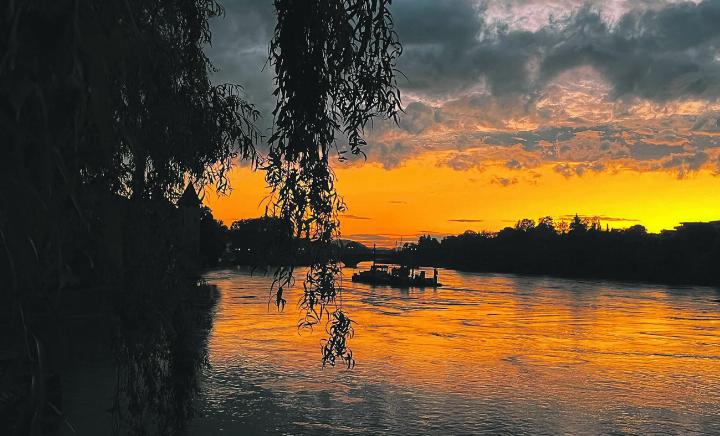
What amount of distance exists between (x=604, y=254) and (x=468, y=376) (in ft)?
245

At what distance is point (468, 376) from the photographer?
23.3 meters

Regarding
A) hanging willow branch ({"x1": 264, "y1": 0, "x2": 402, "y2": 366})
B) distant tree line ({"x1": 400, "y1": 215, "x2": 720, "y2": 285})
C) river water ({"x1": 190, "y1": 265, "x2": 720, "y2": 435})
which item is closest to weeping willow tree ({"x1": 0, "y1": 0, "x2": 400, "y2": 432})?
hanging willow branch ({"x1": 264, "y1": 0, "x2": 402, "y2": 366})

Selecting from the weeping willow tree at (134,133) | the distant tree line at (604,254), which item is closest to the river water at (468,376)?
the weeping willow tree at (134,133)

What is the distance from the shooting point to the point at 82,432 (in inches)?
578

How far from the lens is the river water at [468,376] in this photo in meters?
17.5

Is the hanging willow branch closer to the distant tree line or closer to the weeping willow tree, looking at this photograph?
the weeping willow tree

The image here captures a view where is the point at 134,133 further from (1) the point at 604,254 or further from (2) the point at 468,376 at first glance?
(1) the point at 604,254

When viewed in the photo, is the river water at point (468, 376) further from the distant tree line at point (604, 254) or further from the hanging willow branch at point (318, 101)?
the distant tree line at point (604, 254)

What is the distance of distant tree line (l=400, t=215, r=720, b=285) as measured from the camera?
82125 mm

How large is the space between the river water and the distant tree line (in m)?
40.7

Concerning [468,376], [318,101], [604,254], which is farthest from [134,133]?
[604,254]

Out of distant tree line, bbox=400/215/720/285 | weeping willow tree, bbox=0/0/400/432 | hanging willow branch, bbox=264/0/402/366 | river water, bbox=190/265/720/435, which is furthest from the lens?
distant tree line, bbox=400/215/720/285

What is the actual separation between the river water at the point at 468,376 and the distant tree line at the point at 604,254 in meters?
40.7

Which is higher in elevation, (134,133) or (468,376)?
(134,133)
